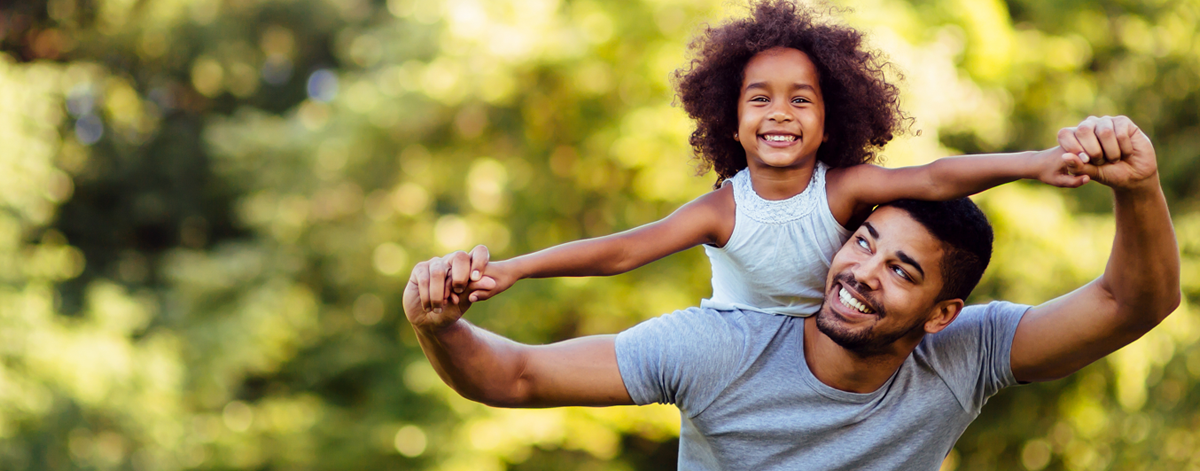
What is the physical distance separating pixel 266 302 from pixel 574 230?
2.99 m

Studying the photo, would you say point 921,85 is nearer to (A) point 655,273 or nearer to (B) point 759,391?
(A) point 655,273

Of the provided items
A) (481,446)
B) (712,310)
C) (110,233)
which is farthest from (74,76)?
(712,310)

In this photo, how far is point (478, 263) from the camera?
2.04 m

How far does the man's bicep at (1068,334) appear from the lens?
214 centimetres

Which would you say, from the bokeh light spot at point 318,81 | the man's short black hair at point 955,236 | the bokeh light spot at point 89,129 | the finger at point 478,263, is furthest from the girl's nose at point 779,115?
the bokeh light spot at point 89,129

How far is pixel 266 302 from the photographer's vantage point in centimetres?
941

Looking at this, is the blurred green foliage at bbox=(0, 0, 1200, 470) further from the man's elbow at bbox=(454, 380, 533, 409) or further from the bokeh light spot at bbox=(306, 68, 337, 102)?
the man's elbow at bbox=(454, 380, 533, 409)

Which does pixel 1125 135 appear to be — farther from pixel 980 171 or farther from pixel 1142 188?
pixel 980 171

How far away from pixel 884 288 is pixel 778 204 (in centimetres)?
31

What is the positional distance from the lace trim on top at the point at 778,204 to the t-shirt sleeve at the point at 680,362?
280 millimetres

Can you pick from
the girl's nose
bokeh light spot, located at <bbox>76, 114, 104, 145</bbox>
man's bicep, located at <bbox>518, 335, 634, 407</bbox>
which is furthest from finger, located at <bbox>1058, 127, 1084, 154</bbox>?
bokeh light spot, located at <bbox>76, 114, 104, 145</bbox>

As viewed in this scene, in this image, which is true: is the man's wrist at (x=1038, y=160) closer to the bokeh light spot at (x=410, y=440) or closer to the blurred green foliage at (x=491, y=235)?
the blurred green foliage at (x=491, y=235)

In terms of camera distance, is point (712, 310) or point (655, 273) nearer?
point (712, 310)

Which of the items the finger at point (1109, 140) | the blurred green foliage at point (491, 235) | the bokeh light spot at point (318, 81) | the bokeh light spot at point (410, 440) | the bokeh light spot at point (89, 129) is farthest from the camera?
the bokeh light spot at point (89, 129)
